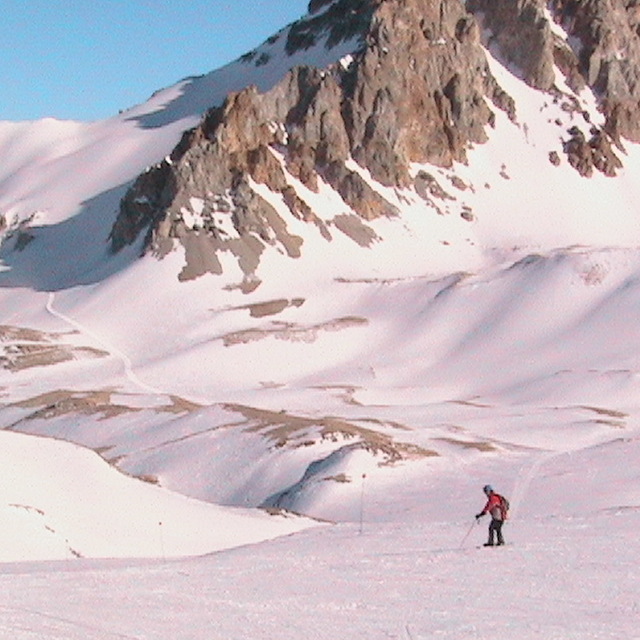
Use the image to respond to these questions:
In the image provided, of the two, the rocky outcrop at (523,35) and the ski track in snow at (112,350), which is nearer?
the ski track in snow at (112,350)

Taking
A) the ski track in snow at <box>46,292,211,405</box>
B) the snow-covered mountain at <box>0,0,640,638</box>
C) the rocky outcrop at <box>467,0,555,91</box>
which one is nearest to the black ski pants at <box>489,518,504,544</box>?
the snow-covered mountain at <box>0,0,640,638</box>

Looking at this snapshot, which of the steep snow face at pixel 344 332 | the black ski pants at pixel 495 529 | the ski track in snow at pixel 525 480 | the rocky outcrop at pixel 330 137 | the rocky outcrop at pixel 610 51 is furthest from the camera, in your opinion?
the rocky outcrop at pixel 610 51

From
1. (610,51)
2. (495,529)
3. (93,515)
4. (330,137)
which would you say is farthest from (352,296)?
(495,529)

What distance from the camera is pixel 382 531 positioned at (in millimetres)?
27500

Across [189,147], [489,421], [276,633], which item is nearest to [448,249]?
[189,147]

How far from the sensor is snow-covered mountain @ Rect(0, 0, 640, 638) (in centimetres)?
4338

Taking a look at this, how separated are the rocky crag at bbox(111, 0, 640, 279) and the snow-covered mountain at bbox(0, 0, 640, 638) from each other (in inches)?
18.5

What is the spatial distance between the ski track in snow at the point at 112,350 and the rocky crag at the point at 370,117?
14.5m

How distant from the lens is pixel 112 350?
355 feet

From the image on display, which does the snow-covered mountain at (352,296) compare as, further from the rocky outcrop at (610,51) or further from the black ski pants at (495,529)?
the black ski pants at (495,529)

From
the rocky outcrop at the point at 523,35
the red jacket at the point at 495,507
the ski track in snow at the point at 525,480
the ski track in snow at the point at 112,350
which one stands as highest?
the rocky outcrop at the point at 523,35

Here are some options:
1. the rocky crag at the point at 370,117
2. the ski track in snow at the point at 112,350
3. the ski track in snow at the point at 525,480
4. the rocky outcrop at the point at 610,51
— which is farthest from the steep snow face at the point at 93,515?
the rocky outcrop at the point at 610,51

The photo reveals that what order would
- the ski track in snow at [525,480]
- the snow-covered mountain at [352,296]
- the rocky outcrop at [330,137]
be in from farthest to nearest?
1. the rocky outcrop at [330,137]
2. the snow-covered mountain at [352,296]
3. the ski track in snow at [525,480]

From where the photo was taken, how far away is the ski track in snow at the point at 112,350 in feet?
291
